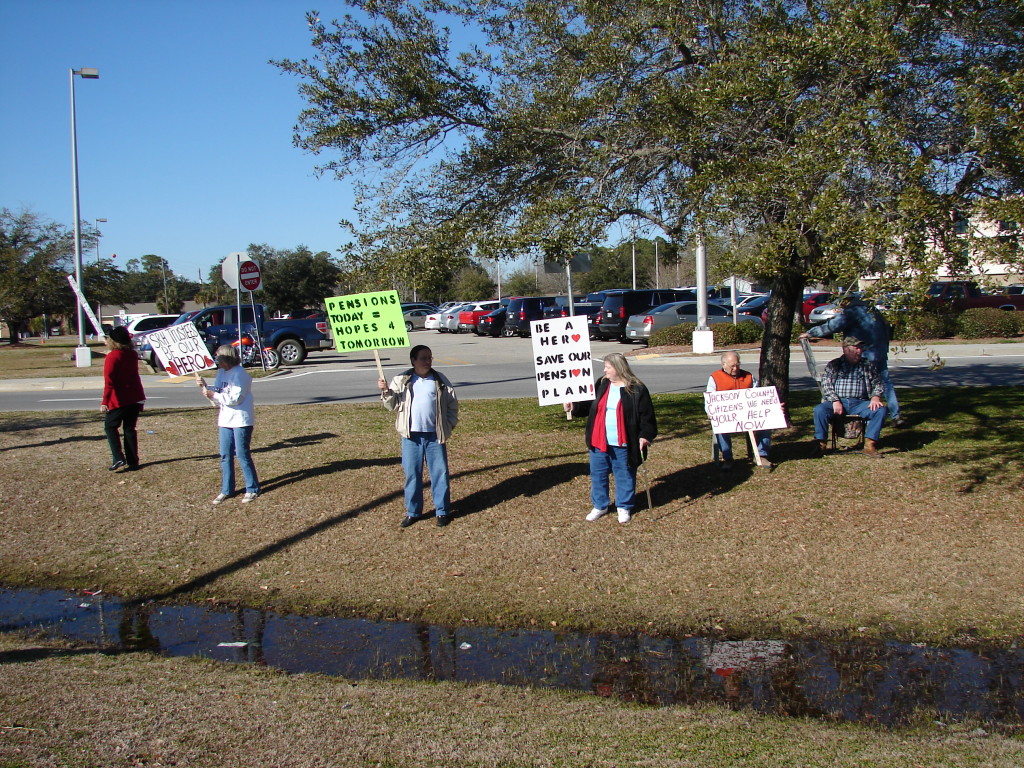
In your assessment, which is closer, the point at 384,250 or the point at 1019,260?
the point at 1019,260

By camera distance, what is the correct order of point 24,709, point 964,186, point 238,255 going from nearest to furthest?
point 24,709 → point 964,186 → point 238,255

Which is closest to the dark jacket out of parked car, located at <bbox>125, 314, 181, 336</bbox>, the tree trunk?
the tree trunk

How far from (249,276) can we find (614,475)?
15.8 metres

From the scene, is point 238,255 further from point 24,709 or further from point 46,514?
point 24,709

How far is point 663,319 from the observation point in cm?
3038

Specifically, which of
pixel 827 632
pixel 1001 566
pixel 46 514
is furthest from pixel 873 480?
pixel 46 514

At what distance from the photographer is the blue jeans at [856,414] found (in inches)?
377

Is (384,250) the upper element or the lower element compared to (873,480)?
upper

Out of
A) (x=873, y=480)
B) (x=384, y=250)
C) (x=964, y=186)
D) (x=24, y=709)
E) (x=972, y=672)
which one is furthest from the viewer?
(x=384, y=250)

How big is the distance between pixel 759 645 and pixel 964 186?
188 inches

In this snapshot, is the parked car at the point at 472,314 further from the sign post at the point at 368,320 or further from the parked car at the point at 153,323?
the sign post at the point at 368,320

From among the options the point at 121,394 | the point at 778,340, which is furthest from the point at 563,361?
the point at 121,394

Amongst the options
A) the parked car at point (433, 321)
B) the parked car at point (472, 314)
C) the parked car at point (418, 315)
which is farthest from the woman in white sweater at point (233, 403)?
the parked car at point (418, 315)

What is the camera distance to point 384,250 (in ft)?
34.2
